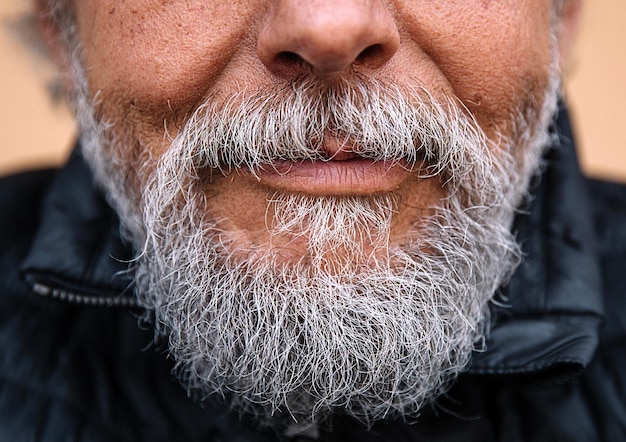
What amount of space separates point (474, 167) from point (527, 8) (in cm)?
36

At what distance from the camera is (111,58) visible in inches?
52.2

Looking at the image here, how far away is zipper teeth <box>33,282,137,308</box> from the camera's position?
1457mm

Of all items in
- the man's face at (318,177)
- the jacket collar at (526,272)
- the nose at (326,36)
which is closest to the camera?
the nose at (326,36)

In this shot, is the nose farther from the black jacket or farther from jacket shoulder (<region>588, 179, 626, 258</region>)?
jacket shoulder (<region>588, 179, 626, 258</region>)

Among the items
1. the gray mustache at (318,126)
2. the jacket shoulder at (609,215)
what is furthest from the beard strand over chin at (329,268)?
the jacket shoulder at (609,215)

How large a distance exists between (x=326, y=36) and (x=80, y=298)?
2.74ft

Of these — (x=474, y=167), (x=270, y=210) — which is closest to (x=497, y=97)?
(x=474, y=167)

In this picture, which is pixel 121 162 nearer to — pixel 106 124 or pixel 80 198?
pixel 106 124

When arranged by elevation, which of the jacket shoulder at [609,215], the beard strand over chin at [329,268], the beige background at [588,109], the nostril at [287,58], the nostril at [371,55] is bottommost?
the beige background at [588,109]

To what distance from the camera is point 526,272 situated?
5.08ft

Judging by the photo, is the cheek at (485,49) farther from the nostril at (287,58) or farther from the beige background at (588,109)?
the beige background at (588,109)

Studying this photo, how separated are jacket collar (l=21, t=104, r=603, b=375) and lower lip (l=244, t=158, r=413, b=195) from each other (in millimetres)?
449

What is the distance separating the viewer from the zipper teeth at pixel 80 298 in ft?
4.78

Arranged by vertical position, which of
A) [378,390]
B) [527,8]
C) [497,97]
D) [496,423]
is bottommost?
[496,423]
